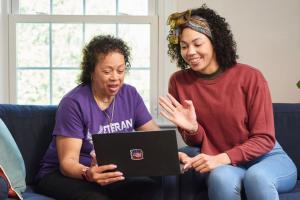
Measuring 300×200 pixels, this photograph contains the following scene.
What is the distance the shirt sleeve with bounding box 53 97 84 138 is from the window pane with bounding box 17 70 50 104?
3.26ft

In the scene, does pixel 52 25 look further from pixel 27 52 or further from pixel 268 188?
pixel 268 188

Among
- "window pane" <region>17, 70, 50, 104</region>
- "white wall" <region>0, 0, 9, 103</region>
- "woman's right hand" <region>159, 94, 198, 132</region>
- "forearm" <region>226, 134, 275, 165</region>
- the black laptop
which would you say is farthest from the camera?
"window pane" <region>17, 70, 50, 104</region>

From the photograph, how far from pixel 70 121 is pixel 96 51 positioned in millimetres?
345

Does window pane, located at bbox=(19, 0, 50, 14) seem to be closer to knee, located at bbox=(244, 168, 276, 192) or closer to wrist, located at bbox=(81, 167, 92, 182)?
wrist, located at bbox=(81, 167, 92, 182)

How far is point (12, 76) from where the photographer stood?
2.85m

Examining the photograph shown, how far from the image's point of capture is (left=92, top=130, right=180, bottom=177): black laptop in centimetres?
169

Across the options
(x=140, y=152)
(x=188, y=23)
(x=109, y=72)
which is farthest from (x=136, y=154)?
(x=188, y=23)

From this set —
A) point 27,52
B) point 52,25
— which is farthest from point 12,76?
point 52,25

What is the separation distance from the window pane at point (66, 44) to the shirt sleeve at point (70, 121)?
97 cm

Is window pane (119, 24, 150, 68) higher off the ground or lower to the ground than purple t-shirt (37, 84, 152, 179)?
higher

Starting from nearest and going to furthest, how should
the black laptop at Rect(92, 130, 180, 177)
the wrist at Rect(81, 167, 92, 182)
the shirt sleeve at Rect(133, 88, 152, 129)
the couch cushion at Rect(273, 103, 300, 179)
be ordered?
the black laptop at Rect(92, 130, 180, 177), the wrist at Rect(81, 167, 92, 182), the shirt sleeve at Rect(133, 88, 152, 129), the couch cushion at Rect(273, 103, 300, 179)

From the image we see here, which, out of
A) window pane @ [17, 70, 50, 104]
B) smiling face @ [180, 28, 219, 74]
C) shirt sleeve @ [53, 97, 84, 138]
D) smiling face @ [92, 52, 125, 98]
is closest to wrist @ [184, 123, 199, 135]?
smiling face @ [180, 28, 219, 74]

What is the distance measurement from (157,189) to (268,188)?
0.49m

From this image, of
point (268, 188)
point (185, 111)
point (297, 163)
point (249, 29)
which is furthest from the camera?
point (249, 29)
